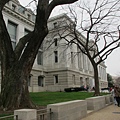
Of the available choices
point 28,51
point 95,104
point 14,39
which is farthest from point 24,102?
point 14,39

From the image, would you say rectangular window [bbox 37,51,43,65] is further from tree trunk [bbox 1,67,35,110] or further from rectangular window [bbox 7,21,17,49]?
tree trunk [bbox 1,67,35,110]

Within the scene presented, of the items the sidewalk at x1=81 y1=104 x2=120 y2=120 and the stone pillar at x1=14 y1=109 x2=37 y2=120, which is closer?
the stone pillar at x1=14 y1=109 x2=37 y2=120

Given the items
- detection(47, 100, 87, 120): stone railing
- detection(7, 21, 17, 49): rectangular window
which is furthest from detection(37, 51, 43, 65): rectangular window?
detection(47, 100, 87, 120): stone railing

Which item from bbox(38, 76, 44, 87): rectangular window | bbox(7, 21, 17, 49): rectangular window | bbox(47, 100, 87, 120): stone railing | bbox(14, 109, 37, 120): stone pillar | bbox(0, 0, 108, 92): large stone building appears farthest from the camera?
bbox(38, 76, 44, 87): rectangular window

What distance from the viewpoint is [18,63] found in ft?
29.9

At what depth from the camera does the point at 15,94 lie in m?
8.54

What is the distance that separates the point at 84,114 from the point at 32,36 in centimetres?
494

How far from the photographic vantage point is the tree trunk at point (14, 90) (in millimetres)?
8445

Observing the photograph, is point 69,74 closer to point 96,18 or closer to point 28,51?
point 96,18

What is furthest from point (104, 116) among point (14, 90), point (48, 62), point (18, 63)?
point (48, 62)

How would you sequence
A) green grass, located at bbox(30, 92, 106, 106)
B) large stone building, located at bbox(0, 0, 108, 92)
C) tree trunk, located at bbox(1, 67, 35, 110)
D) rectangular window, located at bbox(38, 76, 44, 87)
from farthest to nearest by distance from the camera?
rectangular window, located at bbox(38, 76, 44, 87) → large stone building, located at bbox(0, 0, 108, 92) → green grass, located at bbox(30, 92, 106, 106) → tree trunk, located at bbox(1, 67, 35, 110)

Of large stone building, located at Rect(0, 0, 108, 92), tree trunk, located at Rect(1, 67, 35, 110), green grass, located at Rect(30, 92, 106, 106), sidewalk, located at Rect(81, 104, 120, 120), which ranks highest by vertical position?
large stone building, located at Rect(0, 0, 108, 92)

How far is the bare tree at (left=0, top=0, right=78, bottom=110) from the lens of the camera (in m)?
8.55

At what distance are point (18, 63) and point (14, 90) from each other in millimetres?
1437
